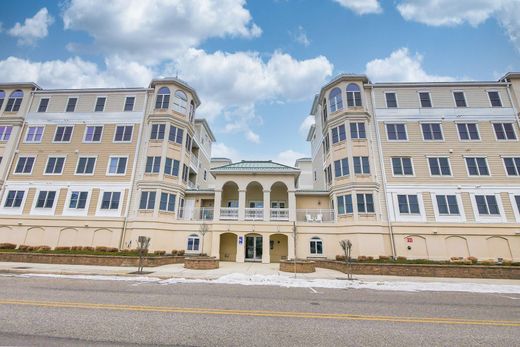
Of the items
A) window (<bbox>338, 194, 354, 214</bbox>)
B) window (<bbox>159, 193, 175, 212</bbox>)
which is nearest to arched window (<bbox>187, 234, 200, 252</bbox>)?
window (<bbox>159, 193, 175, 212</bbox>)

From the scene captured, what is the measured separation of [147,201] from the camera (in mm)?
22906

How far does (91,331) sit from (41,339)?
83 centimetres

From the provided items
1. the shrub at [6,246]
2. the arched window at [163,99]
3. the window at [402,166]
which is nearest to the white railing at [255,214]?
the window at [402,166]

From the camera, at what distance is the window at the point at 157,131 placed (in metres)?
24.7

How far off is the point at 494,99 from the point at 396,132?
10395 millimetres

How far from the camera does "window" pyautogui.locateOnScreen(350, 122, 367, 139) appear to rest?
23453 mm

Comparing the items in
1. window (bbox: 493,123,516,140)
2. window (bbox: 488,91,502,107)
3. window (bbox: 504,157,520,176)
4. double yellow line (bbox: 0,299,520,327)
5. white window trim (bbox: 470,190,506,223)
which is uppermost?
window (bbox: 488,91,502,107)

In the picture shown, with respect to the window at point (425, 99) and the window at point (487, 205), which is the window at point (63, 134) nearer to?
the window at point (425, 99)

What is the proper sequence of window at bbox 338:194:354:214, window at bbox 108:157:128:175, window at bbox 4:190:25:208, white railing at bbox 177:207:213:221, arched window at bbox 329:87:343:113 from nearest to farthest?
window at bbox 338:194:354:214
window at bbox 4:190:25:208
window at bbox 108:157:128:175
white railing at bbox 177:207:213:221
arched window at bbox 329:87:343:113

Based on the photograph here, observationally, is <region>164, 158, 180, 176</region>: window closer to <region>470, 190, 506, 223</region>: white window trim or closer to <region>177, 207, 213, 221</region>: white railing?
<region>177, 207, 213, 221</region>: white railing

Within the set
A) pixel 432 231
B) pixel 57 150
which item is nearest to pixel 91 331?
pixel 432 231

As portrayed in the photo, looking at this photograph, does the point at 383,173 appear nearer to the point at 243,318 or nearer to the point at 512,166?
the point at 512,166

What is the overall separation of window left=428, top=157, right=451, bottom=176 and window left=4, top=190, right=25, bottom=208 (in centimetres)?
3940

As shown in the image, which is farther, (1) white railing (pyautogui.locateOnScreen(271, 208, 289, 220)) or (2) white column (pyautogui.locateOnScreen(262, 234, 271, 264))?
(1) white railing (pyautogui.locateOnScreen(271, 208, 289, 220))
